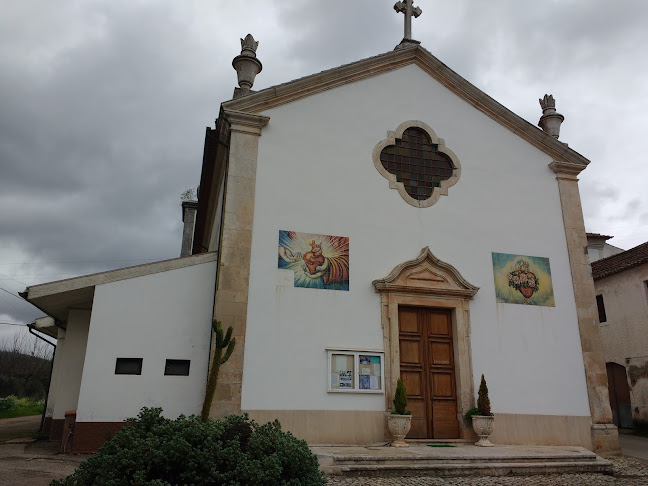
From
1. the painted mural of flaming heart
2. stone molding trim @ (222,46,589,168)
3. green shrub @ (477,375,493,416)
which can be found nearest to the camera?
green shrub @ (477,375,493,416)

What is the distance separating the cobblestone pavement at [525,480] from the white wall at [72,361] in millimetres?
7144

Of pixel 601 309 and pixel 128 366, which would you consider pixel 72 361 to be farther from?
pixel 601 309

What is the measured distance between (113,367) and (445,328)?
6508 millimetres

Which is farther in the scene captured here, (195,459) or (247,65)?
(247,65)

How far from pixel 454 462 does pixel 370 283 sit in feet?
12.2

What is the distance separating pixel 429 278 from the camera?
11141mm

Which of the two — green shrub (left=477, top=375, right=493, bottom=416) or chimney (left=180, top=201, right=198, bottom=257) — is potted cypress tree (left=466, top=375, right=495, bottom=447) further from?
chimney (left=180, top=201, right=198, bottom=257)

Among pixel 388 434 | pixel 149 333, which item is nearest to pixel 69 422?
pixel 149 333

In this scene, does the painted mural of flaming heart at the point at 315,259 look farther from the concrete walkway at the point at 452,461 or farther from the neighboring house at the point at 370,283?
the concrete walkway at the point at 452,461

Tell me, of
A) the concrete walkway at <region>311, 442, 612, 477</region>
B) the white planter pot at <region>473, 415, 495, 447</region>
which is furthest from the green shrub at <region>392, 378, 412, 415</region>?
the white planter pot at <region>473, 415, 495, 447</region>

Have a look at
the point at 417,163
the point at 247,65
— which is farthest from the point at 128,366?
the point at 417,163

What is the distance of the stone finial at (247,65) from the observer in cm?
1177

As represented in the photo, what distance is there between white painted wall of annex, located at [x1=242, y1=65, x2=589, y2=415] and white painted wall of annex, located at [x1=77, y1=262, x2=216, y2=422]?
992mm

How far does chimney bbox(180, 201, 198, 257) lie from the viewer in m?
21.2
